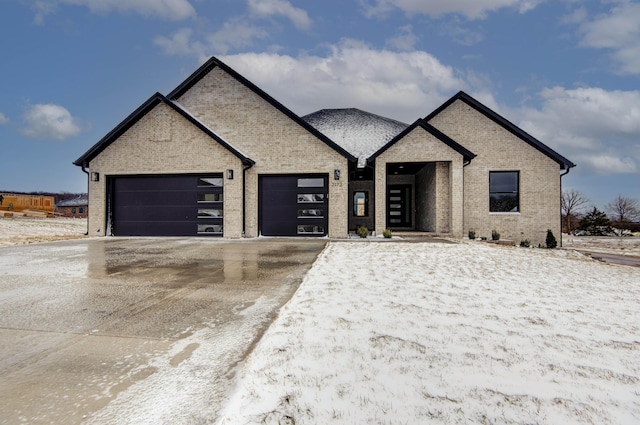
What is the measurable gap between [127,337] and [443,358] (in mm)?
2714

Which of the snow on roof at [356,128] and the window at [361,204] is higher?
the snow on roof at [356,128]

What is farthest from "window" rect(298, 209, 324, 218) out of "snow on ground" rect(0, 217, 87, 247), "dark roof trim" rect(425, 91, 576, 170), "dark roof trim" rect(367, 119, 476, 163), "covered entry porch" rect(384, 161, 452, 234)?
"snow on ground" rect(0, 217, 87, 247)

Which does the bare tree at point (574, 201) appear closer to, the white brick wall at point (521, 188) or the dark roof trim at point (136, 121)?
the white brick wall at point (521, 188)

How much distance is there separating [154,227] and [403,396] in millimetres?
13298

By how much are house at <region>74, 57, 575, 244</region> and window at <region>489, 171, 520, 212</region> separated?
0.14 ft

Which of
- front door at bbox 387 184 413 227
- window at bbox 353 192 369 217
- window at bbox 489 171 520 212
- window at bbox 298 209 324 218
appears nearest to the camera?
window at bbox 298 209 324 218

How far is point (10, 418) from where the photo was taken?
1.77m

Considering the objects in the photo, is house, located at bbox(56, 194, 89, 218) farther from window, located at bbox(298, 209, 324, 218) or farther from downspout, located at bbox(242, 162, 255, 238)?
window, located at bbox(298, 209, 324, 218)

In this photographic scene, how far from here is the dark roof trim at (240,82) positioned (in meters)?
12.8

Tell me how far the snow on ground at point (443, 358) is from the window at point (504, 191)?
32.3 ft

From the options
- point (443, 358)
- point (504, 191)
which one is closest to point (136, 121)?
point (443, 358)

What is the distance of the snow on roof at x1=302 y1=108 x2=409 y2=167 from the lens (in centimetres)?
1645

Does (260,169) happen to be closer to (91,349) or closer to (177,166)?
(177,166)

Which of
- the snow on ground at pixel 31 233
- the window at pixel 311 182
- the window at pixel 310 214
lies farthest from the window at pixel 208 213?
the snow on ground at pixel 31 233
